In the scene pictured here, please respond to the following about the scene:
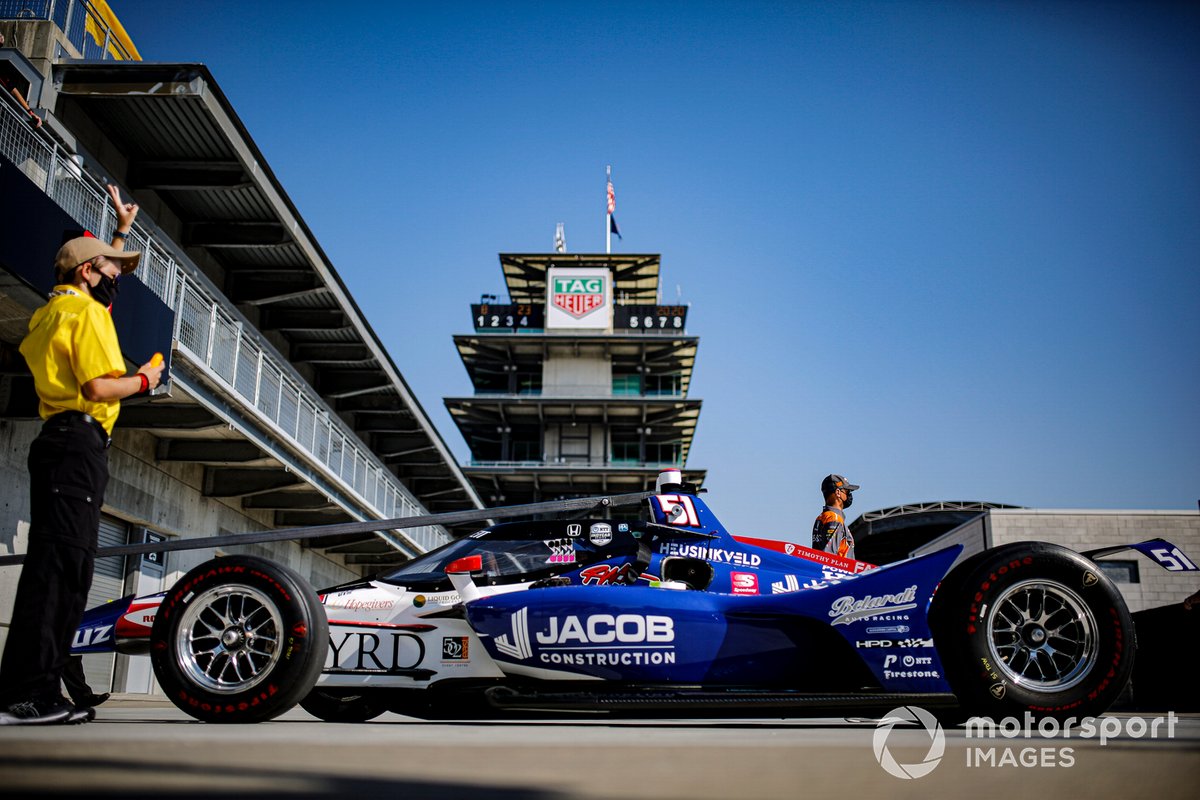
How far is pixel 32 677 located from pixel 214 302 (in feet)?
37.6

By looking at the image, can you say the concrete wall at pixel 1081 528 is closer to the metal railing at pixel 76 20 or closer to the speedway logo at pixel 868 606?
the metal railing at pixel 76 20

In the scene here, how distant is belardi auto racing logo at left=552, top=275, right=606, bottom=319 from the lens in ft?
210

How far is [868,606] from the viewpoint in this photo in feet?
13.1

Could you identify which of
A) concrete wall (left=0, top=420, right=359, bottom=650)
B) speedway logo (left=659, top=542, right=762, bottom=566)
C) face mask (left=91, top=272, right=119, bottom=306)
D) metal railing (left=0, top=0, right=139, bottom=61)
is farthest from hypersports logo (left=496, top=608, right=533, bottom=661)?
metal railing (left=0, top=0, right=139, bottom=61)

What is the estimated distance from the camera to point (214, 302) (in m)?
13.7

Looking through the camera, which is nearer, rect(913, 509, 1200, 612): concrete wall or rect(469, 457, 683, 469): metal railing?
rect(913, 509, 1200, 612): concrete wall

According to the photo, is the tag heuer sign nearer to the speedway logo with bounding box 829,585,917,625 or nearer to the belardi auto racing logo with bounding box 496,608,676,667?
the belardi auto racing logo with bounding box 496,608,676,667

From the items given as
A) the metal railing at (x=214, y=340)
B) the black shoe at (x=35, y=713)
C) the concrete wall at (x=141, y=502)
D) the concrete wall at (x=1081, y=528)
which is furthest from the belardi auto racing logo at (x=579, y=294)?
the black shoe at (x=35, y=713)

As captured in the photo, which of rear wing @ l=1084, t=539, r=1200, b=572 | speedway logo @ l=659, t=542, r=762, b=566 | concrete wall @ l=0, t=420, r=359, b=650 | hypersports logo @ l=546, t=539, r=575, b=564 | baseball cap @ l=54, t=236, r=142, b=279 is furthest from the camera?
concrete wall @ l=0, t=420, r=359, b=650

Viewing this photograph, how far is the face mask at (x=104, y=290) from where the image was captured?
355cm

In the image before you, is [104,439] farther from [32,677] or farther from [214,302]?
[214,302]

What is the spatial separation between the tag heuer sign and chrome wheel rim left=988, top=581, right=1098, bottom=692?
59.3 meters

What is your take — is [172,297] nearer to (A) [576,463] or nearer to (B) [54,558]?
(B) [54,558]

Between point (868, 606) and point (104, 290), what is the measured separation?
339cm
